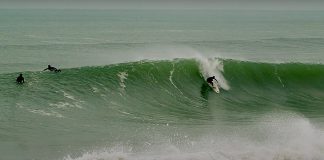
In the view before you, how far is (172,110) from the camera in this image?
18.7 metres

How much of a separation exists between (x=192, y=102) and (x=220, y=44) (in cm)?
4051

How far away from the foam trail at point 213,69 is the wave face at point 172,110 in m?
0.05

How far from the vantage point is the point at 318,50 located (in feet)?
164

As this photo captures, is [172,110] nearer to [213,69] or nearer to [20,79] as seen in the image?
[213,69]

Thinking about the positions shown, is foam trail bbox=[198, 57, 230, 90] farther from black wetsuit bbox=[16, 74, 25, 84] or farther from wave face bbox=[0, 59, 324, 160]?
black wetsuit bbox=[16, 74, 25, 84]

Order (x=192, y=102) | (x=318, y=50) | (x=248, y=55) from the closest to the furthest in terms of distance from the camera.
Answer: (x=192, y=102) < (x=248, y=55) < (x=318, y=50)

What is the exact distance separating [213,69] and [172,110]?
6.55 metres

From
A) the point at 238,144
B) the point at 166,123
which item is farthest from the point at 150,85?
the point at 238,144

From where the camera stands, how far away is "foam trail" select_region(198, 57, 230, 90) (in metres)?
23.5


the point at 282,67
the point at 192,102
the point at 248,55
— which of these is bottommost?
the point at 192,102

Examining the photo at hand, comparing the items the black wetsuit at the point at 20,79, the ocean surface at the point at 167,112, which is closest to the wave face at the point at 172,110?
the ocean surface at the point at 167,112

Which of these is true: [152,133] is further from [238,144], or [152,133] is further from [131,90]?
[131,90]

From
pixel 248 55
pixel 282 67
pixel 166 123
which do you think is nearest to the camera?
pixel 166 123

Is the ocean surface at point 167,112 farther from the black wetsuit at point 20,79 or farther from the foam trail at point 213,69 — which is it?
the black wetsuit at point 20,79
